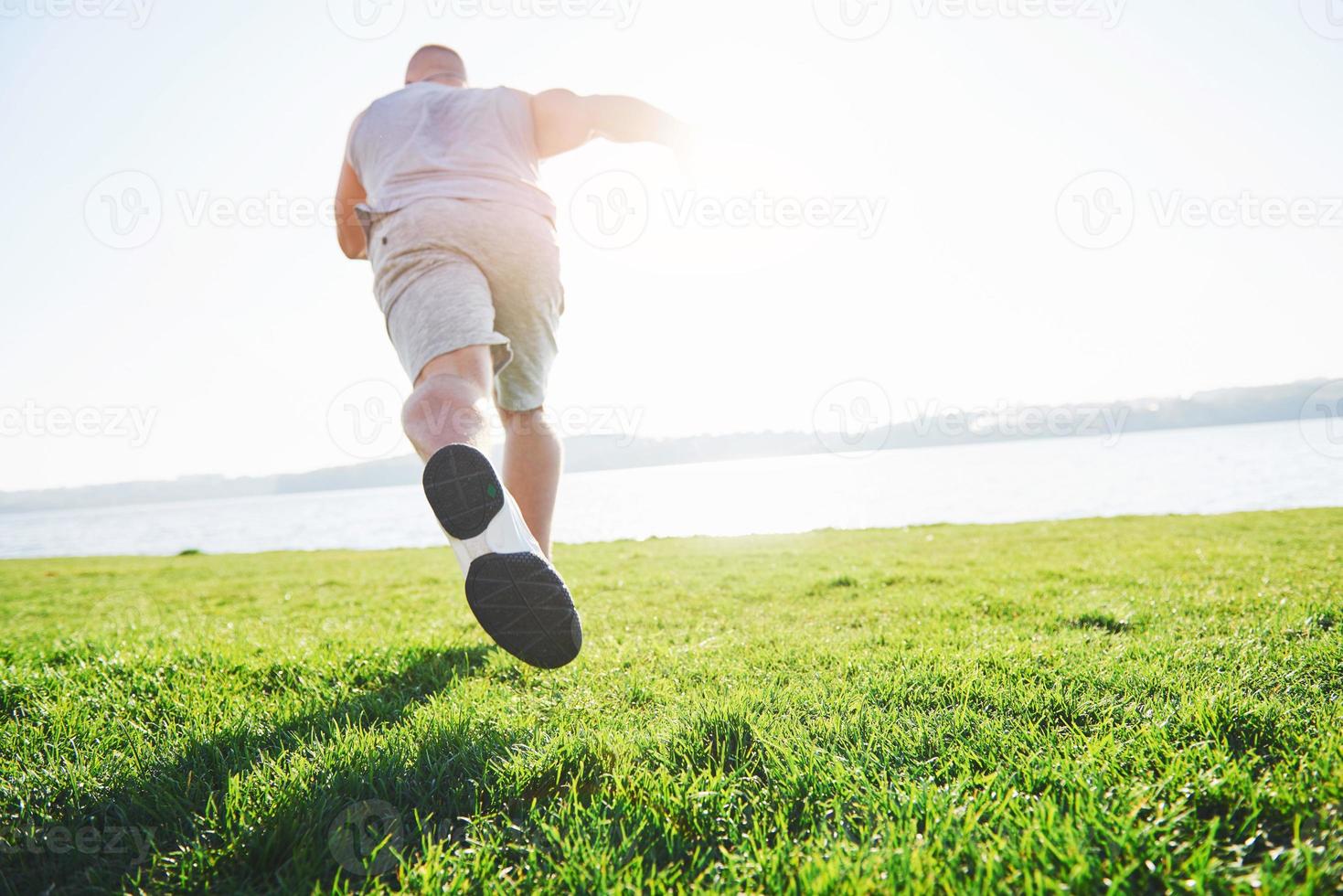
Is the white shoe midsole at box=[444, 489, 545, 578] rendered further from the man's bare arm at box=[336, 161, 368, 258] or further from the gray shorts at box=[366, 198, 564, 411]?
the man's bare arm at box=[336, 161, 368, 258]

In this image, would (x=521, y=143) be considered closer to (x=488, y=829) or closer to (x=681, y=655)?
(x=681, y=655)

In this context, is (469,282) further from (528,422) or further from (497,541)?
(497,541)

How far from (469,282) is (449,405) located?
559 millimetres

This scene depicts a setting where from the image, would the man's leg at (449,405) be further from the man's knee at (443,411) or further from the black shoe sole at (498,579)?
the black shoe sole at (498,579)

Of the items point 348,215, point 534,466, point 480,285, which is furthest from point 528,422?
point 348,215

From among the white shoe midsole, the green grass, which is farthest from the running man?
the green grass

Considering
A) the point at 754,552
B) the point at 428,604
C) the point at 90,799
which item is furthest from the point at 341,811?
the point at 754,552

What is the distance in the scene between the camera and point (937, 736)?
159cm

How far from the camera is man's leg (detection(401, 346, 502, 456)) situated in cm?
200

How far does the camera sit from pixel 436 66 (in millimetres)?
3230

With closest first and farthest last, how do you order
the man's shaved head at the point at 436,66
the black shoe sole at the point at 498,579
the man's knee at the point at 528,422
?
the black shoe sole at the point at 498,579 < the man's knee at the point at 528,422 < the man's shaved head at the point at 436,66

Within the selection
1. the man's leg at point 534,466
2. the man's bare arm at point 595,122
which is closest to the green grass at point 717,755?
the man's leg at point 534,466

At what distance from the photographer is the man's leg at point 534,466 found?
2738 millimetres

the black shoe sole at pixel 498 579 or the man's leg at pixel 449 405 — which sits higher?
the man's leg at pixel 449 405
